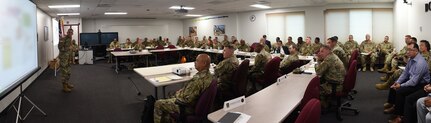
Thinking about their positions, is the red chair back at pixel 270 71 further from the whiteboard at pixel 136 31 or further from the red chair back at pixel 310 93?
the whiteboard at pixel 136 31

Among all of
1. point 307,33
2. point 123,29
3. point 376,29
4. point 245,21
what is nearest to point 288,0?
point 307,33

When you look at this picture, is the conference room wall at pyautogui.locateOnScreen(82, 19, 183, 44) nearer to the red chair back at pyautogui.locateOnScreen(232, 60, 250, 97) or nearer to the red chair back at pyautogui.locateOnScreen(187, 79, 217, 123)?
the red chair back at pyautogui.locateOnScreen(232, 60, 250, 97)

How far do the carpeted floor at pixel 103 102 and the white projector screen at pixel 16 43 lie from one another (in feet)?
3.66

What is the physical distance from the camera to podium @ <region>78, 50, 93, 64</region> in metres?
12.2

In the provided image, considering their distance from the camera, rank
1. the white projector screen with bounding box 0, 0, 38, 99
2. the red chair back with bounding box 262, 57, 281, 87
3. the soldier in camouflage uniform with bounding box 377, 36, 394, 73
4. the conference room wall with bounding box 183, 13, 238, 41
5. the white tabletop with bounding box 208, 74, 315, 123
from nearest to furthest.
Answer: the white tabletop with bounding box 208, 74, 315, 123 < the white projector screen with bounding box 0, 0, 38, 99 < the red chair back with bounding box 262, 57, 281, 87 < the soldier in camouflage uniform with bounding box 377, 36, 394, 73 < the conference room wall with bounding box 183, 13, 238, 41

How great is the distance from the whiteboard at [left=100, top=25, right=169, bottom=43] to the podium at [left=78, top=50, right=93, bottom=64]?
3.95m

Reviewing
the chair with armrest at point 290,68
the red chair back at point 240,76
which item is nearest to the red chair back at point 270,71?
the chair with armrest at point 290,68

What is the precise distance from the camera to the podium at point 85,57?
12.2 m

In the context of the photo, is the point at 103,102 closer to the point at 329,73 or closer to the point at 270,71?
the point at 270,71

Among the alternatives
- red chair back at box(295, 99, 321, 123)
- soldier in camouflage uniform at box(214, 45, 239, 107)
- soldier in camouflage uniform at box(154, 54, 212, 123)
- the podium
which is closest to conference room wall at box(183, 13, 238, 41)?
the podium

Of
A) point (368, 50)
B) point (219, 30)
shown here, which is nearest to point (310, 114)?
point (368, 50)

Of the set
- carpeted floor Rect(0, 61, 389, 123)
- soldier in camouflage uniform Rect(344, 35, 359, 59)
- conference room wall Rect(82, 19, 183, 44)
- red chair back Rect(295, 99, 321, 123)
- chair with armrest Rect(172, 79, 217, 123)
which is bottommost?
carpeted floor Rect(0, 61, 389, 123)

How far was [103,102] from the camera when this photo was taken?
17.0ft

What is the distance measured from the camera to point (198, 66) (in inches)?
116
